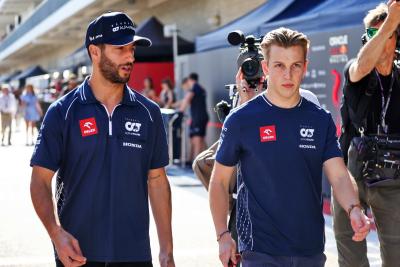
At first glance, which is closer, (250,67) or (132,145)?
(132,145)

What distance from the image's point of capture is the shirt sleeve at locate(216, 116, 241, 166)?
3.72m

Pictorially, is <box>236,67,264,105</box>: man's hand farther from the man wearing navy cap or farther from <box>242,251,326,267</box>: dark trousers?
<box>242,251,326,267</box>: dark trousers

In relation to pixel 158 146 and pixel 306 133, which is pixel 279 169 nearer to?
pixel 306 133

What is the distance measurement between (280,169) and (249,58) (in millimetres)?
1319

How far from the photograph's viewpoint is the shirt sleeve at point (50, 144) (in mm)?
3666

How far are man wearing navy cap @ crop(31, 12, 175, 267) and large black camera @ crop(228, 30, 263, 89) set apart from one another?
97cm

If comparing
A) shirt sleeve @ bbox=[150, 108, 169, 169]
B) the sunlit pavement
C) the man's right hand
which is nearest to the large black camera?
shirt sleeve @ bbox=[150, 108, 169, 169]

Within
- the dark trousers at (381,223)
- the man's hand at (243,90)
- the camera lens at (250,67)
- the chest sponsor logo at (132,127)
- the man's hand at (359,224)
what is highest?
the camera lens at (250,67)

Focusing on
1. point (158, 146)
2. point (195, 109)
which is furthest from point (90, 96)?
point (195, 109)

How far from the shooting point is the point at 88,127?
3.71 metres

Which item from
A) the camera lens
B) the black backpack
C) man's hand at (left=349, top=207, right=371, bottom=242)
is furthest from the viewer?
the black backpack

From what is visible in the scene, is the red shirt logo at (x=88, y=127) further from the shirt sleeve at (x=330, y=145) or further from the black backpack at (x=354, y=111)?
the black backpack at (x=354, y=111)

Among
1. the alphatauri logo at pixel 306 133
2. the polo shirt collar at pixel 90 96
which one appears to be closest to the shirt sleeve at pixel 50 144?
the polo shirt collar at pixel 90 96

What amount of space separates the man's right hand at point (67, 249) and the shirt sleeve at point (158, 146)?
0.59m
